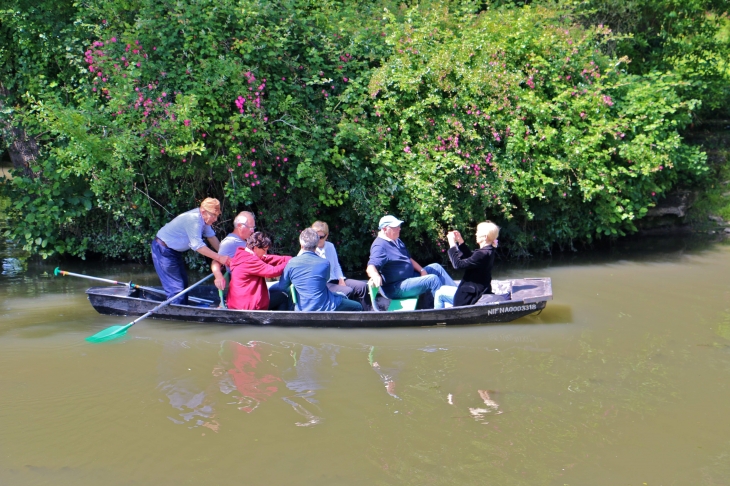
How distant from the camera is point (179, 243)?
8.83m

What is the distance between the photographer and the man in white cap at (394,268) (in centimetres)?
887

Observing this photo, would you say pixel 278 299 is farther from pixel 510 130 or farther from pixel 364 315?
pixel 510 130

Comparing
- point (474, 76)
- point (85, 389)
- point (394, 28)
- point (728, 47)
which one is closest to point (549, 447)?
point (85, 389)

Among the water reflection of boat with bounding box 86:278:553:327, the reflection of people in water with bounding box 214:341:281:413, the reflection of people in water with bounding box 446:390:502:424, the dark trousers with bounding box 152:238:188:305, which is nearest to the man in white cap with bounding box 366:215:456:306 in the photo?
the water reflection of boat with bounding box 86:278:553:327

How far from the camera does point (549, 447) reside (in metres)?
5.48

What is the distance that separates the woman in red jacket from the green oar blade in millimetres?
1361

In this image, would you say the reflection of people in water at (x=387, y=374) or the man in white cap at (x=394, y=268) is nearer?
the reflection of people in water at (x=387, y=374)

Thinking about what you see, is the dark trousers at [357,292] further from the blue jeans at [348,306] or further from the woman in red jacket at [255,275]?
the woman in red jacket at [255,275]

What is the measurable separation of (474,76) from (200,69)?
4403 millimetres

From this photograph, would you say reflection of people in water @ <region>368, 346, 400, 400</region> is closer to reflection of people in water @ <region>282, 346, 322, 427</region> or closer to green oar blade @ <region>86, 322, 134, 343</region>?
reflection of people in water @ <region>282, 346, 322, 427</region>

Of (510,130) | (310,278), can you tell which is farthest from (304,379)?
(510,130)

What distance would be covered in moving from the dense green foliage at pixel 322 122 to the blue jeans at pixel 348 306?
8.07 ft

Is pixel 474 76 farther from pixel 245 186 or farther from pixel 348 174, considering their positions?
pixel 245 186

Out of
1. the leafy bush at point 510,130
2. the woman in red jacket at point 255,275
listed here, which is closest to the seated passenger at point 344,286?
the woman in red jacket at point 255,275
